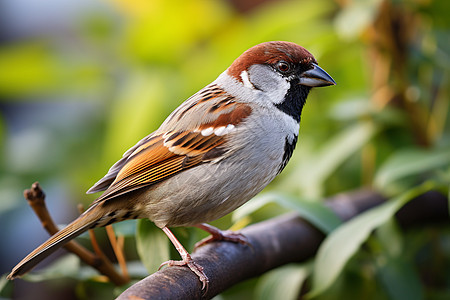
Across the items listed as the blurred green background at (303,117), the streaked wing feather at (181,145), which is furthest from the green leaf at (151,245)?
the streaked wing feather at (181,145)

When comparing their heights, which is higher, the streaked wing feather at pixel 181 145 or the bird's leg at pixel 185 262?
the streaked wing feather at pixel 181 145

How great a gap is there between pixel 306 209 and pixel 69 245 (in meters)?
0.70

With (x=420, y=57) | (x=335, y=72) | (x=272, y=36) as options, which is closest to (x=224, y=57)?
(x=272, y=36)

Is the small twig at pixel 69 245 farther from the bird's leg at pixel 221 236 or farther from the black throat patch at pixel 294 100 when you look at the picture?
the black throat patch at pixel 294 100

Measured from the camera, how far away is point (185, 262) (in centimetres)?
141

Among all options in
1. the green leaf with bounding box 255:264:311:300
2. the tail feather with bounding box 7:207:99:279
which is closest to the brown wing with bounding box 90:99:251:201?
the tail feather with bounding box 7:207:99:279

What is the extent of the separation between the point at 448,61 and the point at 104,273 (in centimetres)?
147

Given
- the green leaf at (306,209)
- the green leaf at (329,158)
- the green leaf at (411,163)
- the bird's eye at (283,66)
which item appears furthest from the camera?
the green leaf at (329,158)

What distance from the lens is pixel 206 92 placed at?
1.63 m

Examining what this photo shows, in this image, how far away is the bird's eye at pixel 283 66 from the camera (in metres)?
1.58

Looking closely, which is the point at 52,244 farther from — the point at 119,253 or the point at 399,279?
the point at 399,279

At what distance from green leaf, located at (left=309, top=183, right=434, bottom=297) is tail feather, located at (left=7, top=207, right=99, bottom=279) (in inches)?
24.9

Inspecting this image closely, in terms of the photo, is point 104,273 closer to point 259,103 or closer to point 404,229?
point 259,103

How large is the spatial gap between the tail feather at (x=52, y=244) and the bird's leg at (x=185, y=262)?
0.20 metres
